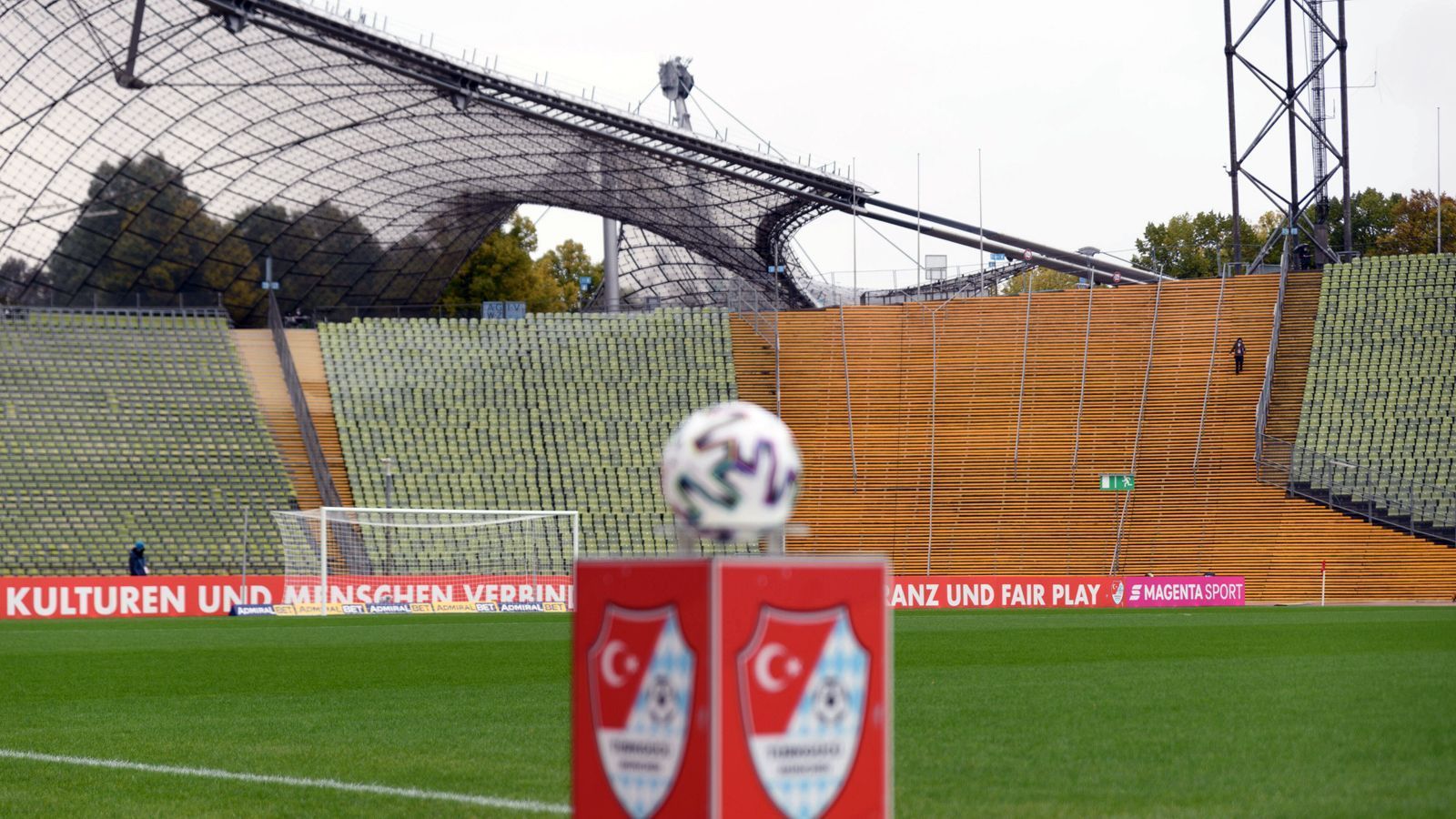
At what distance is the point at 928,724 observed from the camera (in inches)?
418

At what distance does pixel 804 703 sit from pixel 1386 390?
44.2 m

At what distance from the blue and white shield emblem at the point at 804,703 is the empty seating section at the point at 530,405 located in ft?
125

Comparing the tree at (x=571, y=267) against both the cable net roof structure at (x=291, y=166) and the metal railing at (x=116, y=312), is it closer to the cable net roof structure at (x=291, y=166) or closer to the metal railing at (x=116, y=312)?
the cable net roof structure at (x=291, y=166)

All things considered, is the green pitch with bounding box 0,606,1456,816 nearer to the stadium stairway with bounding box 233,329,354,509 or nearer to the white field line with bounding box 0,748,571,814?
the white field line with bounding box 0,748,571,814

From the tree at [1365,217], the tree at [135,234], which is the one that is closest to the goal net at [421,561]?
the tree at [135,234]

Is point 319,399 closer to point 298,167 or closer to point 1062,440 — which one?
point 298,167

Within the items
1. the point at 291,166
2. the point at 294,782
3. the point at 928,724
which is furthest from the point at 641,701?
the point at 291,166

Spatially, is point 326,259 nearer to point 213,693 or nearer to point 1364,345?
point 1364,345

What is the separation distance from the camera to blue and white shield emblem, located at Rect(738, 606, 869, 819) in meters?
4.79

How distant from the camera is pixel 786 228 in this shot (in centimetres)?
6047

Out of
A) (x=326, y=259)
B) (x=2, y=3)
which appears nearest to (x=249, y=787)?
(x=2, y=3)

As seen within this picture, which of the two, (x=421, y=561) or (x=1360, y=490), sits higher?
(x=1360, y=490)

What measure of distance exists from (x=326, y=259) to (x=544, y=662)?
48.8m

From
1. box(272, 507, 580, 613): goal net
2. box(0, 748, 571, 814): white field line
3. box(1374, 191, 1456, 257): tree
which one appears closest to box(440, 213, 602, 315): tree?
box(272, 507, 580, 613): goal net
